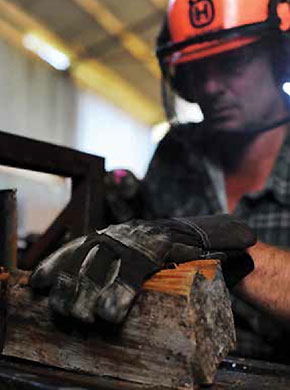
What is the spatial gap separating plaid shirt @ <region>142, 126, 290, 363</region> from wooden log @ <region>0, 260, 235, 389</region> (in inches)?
28.3

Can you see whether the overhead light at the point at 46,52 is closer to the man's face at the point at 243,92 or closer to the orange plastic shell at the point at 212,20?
the orange plastic shell at the point at 212,20

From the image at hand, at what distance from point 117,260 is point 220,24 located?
146 cm

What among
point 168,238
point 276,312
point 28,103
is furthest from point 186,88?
point 28,103

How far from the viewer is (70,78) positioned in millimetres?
8086

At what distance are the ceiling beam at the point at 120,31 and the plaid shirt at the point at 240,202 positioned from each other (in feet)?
15.3

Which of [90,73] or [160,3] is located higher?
[160,3]

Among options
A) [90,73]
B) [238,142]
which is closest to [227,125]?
[238,142]

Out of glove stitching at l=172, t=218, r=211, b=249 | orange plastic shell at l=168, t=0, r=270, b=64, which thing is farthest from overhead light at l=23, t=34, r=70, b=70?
glove stitching at l=172, t=218, r=211, b=249

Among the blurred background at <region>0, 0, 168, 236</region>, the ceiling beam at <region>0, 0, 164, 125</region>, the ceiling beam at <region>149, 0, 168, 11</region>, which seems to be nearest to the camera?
the ceiling beam at <region>149, 0, 168, 11</region>

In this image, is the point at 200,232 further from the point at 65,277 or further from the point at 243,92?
the point at 243,92

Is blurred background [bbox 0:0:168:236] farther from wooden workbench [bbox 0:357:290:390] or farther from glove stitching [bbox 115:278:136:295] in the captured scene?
glove stitching [bbox 115:278:136:295]

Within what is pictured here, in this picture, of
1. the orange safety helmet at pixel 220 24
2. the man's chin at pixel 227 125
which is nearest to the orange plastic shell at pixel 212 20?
the orange safety helmet at pixel 220 24

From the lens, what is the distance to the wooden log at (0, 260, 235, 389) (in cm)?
84

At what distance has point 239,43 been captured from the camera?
→ 2.01 m
